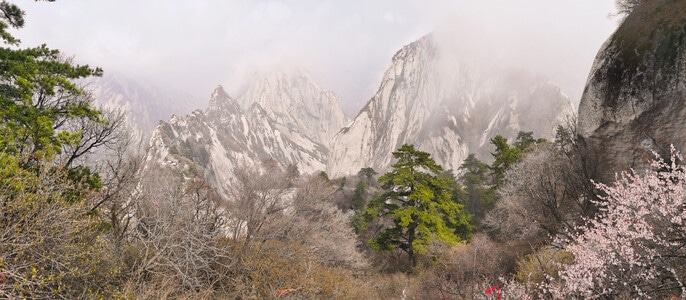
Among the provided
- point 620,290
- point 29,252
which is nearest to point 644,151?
point 620,290

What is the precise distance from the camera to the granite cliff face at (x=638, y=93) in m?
14.3

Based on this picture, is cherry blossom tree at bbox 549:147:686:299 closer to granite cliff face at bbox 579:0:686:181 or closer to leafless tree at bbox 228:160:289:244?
granite cliff face at bbox 579:0:686:181

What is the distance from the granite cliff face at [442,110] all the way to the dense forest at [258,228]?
66642 mm

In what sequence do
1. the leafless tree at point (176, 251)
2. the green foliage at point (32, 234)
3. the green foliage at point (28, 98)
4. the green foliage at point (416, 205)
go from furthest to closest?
the green foliage at point (416, 205)
the leafless tree at point (176, 251)
the green foliage at point (28, 98)
the green foliage at point (32, 234)

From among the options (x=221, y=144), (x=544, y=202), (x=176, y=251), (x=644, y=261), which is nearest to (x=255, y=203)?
(x=176, y=251)

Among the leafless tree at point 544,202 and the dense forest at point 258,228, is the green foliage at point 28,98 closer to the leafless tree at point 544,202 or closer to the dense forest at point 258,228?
the dense forest at point 258,228

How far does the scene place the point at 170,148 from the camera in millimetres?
78062

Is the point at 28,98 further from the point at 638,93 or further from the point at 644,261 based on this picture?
the point at 638,93

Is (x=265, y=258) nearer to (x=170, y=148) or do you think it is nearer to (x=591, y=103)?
(x=591, y=103)

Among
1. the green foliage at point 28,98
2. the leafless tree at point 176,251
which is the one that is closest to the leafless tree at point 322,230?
the leafless tree at point 176,251

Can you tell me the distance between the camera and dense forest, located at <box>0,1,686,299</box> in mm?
6996

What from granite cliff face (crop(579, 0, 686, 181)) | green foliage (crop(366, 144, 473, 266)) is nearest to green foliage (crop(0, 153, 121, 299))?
green foliage (crop(366, 144, 473, 266))

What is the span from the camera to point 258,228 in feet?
60.9

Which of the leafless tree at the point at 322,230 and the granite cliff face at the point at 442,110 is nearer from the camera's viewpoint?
the leafless tree at the point at 322,230
